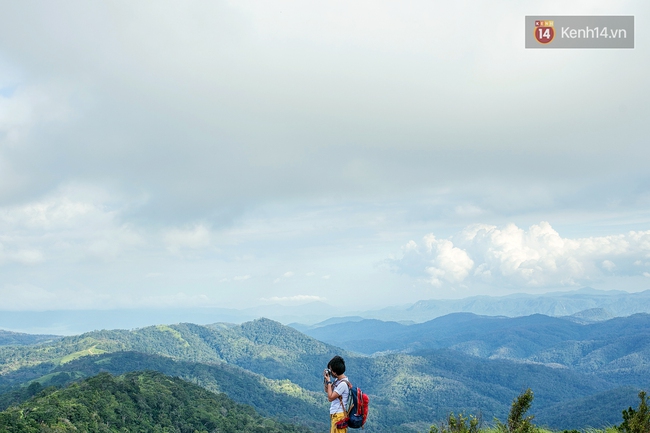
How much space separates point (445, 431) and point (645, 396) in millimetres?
7899

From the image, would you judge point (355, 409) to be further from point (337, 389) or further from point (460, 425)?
point (460, 425)

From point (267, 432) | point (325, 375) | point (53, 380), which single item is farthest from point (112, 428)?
point (53, 380)

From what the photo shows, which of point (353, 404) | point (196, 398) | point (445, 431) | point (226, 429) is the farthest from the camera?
point (196, 398)

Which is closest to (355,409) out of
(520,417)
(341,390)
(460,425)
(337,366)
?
(341,390)

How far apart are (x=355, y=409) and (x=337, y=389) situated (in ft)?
2.61

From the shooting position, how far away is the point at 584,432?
17062mm

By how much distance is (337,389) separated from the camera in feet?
43.4

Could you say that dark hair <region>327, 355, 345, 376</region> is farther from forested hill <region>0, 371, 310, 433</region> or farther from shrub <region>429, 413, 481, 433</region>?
forested hill <region>0, 371, 310, 433</region>

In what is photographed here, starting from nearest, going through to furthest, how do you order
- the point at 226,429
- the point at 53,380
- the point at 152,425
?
the point at 152,425 → the point at 226,429 → the point at 53,380

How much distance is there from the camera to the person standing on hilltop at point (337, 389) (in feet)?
43.2

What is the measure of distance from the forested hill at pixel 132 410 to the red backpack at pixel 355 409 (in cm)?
7857

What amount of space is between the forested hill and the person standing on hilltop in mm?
78063

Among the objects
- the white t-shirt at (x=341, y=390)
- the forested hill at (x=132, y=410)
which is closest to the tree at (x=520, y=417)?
the white t-shirt at (x=341, y=390)

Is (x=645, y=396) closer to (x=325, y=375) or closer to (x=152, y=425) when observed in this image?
(x=325, y=375)
